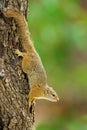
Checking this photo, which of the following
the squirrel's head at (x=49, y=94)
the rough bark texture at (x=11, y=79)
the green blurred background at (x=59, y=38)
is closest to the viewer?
the rough bark texture at (x=11, y=79)

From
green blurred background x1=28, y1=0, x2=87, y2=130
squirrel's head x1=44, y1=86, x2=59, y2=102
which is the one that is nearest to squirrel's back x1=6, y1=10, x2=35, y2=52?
squirrel's head x1=44, y1=86, x2=59, y2=102

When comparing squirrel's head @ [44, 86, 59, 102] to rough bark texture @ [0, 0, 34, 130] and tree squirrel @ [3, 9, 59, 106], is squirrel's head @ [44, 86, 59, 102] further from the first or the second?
rough bark texture @ [0, 0, 34, 130]

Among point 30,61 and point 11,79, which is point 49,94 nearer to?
point 30,61

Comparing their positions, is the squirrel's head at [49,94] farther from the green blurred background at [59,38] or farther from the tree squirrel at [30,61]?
the green blurred background at [59,38]

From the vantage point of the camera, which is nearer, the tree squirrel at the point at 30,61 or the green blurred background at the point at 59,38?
the tree squirrel at the point at 30,61

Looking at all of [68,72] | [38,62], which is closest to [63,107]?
[68,72]

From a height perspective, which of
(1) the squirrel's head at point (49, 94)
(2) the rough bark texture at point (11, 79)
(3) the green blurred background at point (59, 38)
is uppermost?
(2) the rough bark texture at point (11, 79)

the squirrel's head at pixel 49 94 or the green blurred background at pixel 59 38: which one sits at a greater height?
the squirrel's head at pixel 49 94

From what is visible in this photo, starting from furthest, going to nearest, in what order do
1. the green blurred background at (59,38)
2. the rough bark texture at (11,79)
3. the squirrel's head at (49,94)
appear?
the green blurred background at (59,38) < the squirrel's head at (49,94) < the rough bark texture at (11,79)

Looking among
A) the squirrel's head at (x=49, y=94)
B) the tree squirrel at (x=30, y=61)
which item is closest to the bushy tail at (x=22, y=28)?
the tree squirrel at (x=30, y=61)
